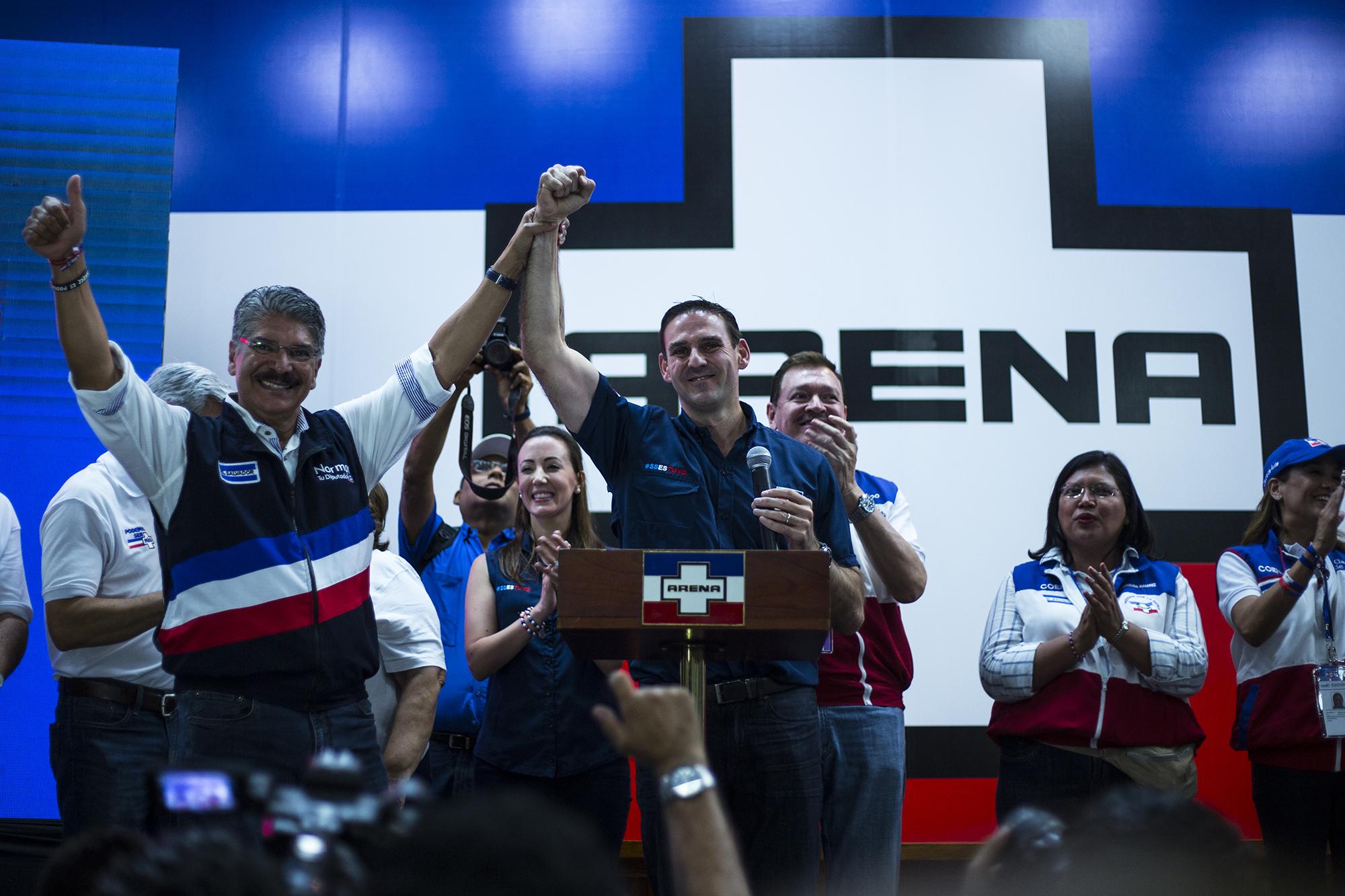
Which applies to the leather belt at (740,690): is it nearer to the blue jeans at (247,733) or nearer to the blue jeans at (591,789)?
the blue jeans at (591,789)

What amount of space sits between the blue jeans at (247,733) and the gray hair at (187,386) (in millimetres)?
900

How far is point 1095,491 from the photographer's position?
10.2 feet

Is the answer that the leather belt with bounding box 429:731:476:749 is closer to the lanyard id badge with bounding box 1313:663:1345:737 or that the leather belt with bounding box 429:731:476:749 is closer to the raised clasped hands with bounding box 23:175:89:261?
the raised clasped hands with bounding box 23:175:89:261

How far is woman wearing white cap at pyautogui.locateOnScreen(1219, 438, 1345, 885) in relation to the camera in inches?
118

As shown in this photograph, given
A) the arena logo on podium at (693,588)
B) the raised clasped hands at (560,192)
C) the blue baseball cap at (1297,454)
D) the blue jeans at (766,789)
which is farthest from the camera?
the blue baseball cap at (1297,454)

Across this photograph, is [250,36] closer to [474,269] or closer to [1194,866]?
[474,269]

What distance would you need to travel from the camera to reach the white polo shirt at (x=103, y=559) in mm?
2576

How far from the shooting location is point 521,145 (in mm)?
3912

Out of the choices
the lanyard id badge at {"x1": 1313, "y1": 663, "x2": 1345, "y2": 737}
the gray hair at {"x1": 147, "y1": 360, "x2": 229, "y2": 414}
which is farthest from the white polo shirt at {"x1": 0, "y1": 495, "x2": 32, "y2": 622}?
the lanyard id badge at {"x1": 1313, "y1": 663, "x2": 1345, "y2": 737}

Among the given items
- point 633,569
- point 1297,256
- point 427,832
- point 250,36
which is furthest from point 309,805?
point 1297,256

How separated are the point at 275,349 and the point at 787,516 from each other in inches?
40.1

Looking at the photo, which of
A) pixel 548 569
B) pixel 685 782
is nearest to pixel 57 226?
pixel 548 569

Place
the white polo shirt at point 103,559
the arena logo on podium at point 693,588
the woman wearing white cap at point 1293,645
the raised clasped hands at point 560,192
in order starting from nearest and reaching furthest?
1. the arena logo on podium at point 693,588
2. the raised clasped hands at point 560,192
3. the white polo shirt at point 103,559
4. the woman wearing white cap at point 1293,645

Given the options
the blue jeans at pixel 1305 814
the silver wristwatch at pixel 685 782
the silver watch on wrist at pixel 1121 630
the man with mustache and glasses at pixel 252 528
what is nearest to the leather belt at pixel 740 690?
the man with mustache and glasses at pixel 252 528
